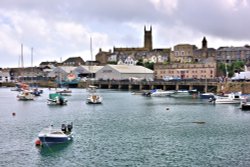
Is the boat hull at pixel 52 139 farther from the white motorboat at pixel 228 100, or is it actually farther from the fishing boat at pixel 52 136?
the white motorboat at pixel 228 100

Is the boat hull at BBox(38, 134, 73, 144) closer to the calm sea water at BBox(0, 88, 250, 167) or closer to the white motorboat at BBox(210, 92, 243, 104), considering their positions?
the calm sea water at BBox(0, 88, 250, 167)

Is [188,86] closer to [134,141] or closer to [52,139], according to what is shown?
[134,141]

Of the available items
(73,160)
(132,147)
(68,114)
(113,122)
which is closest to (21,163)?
(73,160)

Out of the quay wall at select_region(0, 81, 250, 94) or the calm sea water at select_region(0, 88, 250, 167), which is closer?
the calm sea water at select_region(0, 88, 250, 167)

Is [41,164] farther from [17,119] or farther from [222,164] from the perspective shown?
[17,119]

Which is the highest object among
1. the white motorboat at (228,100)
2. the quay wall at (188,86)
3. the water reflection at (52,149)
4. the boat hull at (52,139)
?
the quay wall at (188,86)

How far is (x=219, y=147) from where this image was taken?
45781 mm

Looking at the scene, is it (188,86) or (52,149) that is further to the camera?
(188,86)

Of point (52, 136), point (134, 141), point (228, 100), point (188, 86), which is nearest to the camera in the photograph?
point (52, 136)

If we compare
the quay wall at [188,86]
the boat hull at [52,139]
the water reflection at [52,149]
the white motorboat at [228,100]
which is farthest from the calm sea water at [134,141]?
the quay wall at [188,86]

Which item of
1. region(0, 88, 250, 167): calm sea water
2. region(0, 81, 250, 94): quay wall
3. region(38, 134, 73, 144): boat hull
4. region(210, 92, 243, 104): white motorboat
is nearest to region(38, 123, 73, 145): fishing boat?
region(38, 134, 73, 144): boat hull

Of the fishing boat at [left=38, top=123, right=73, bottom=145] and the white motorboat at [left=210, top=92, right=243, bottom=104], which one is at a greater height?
the white motorboat at [left=210, top=92, right=243, bottom=104]

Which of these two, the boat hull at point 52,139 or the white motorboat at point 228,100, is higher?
the white motorboat at point 228,100

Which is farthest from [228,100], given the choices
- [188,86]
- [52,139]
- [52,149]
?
[52,149]
